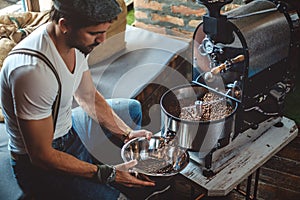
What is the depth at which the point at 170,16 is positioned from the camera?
3.04 meters

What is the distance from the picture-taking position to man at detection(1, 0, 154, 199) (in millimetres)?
1295

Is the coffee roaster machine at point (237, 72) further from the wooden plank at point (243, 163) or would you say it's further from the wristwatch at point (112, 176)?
the wristwatch at point (112, 176)

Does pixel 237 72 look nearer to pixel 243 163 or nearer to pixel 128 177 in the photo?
pixel 243 163

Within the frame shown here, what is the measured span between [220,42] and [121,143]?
59cm

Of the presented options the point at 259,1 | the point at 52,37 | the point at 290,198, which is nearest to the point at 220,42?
the point at 259,1

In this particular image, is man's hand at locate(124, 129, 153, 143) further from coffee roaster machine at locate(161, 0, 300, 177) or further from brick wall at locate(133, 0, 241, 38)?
brick wall at locate(133, 0, 241, 38)

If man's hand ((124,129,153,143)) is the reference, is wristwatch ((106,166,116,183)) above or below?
below

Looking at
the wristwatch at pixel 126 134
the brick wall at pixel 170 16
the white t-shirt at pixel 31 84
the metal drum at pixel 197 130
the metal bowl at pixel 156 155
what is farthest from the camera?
the brick wall at pixel 170 16

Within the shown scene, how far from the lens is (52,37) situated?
1380 millimetres

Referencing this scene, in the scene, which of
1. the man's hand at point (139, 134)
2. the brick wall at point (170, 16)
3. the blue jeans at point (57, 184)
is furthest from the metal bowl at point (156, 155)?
the brick wall at point (170, 16)

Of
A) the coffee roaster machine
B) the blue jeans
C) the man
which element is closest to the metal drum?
the coffee roaster machine

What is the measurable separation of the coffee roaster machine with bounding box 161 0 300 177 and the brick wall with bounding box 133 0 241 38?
4.08 feet

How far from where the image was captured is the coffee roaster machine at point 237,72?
142 cm

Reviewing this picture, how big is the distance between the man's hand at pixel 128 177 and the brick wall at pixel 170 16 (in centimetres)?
169
